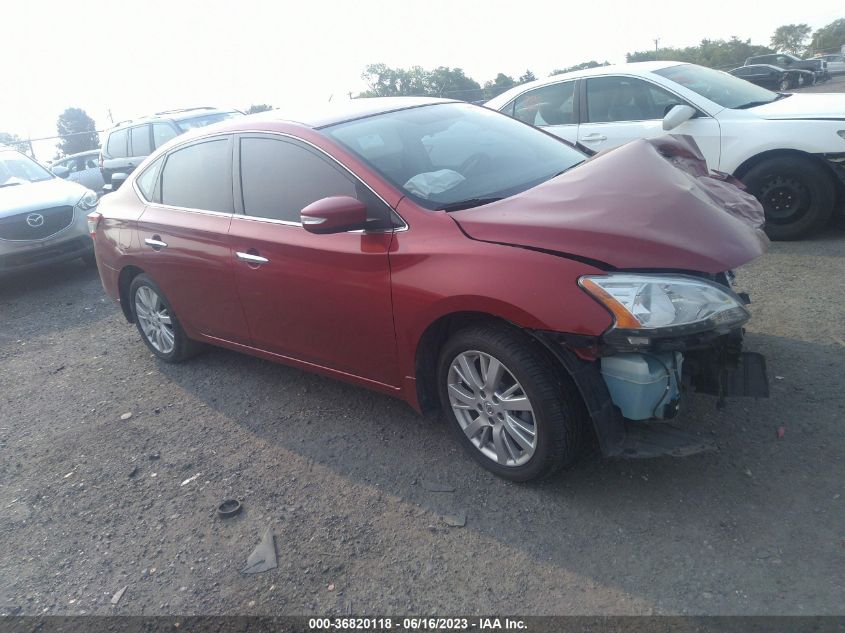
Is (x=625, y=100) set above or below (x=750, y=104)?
above

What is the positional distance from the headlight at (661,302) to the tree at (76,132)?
2307 cm

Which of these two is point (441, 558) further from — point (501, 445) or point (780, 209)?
point (780, 209)

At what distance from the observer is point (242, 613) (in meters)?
2.73

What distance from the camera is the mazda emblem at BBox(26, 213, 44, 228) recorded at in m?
8.19

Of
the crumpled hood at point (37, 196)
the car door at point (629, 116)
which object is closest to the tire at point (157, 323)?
the crumpled hood at point (37, 196)

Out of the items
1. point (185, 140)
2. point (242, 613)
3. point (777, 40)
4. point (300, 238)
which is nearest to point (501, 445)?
point (242, 613)

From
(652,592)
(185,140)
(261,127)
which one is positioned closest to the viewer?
(652,592)

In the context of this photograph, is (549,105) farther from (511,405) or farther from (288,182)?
(511,405)

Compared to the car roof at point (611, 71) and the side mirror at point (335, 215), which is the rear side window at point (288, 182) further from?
the car roof at point (611, 71)

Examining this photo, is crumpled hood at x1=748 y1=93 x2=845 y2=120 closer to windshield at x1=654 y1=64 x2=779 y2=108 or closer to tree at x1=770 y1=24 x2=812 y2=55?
windshield at x1=654 y1=64 x2=779 y2=108

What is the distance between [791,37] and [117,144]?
69.2 m

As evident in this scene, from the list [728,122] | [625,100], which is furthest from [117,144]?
[728,122]

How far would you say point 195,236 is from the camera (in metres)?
4.38

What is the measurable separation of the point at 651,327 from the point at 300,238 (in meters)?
1.92
